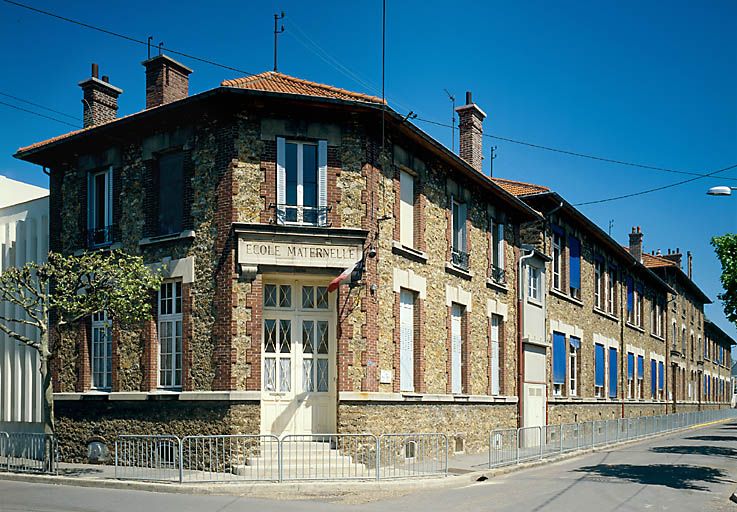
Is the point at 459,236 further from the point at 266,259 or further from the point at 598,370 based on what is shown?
the point at 598,370

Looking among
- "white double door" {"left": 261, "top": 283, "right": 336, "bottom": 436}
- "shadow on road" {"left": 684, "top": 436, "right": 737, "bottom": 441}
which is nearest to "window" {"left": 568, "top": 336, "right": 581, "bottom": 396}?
"shadow on road" {"left": 684, "top": 436, "right": 737, "bottom": 441}

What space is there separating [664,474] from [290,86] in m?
11.7

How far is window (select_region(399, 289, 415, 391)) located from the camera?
1973cm

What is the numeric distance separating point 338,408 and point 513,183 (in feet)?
51.8

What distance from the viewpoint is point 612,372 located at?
37.1 m

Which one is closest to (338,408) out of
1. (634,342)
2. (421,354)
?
(421,354)

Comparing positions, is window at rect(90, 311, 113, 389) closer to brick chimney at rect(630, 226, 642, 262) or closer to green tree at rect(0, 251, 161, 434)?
green tree at rect(0, 251, 161, 434)

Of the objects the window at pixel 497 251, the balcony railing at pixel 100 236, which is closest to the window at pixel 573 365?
the window at pixel 497 251

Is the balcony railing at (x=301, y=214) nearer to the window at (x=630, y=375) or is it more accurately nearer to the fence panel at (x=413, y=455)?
the fence panel at (x=413, y=455)

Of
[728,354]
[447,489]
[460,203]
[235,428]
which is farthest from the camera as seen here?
[728,354]

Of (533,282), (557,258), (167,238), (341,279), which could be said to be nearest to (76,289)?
(167,238)

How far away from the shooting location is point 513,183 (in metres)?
31.1

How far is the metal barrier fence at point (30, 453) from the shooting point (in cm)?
1664

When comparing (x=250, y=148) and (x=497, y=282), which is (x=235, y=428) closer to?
(x=250, y=148)
